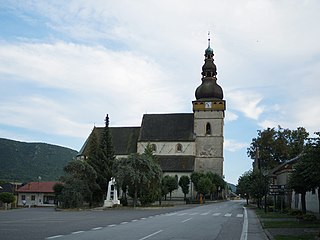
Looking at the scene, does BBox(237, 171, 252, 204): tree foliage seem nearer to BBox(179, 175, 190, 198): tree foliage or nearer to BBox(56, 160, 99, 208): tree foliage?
BBox(179, 175, 190, 198): tree foliage

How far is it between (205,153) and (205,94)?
11.1 meters

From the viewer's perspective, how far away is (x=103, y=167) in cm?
5450

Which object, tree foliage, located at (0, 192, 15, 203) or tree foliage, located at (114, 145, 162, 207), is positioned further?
tree foliage, located at (0, 192, 15, 203)

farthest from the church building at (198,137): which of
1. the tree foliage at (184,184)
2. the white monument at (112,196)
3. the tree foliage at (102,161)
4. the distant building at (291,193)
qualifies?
the white monument at (112,196)

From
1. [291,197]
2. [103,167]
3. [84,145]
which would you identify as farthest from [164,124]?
[291,197]

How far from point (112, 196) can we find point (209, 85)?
125 feet

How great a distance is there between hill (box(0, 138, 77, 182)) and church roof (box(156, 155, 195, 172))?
32645 millimetres

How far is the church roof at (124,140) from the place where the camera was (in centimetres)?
9019

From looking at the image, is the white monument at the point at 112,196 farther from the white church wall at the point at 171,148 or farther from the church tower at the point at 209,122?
the white church wall at the point at 171,148

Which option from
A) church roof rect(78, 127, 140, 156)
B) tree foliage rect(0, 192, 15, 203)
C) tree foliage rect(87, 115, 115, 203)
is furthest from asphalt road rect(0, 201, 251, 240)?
church roof rect(78, 127, 140, 156)

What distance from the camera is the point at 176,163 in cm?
8431

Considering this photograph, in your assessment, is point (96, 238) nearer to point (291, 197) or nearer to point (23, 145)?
point (291, 197)

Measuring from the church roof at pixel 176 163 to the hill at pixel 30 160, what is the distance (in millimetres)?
32645

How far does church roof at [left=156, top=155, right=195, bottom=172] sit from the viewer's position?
8250 cm
